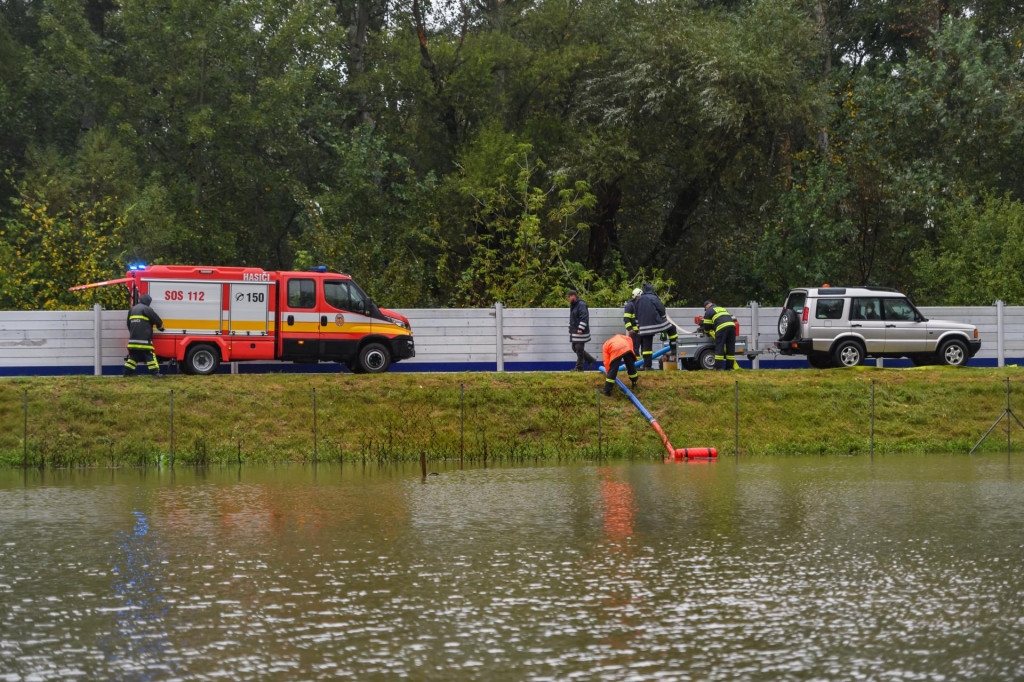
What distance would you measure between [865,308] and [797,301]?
5.12 feet

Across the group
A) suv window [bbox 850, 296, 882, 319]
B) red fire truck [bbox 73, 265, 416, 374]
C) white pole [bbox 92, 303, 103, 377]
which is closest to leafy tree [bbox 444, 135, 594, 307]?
red fire truck [bbox 73, 265, 416, 374]

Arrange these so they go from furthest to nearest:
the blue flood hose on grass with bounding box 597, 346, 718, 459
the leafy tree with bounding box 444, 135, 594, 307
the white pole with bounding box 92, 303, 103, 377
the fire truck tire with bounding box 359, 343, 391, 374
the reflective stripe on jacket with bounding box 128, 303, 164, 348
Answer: the leafy tree with bounding box 444, 135, 594, 307, the white pole with bounding box 92, 303, 103, 377, the fire truck tire with bounding box 359, 343, 391, 374, the reflective stripe on jacket with bounding box 128, 303, 164, 348, the blue flood hose on grass with bounding box 597, 346, 718, 459

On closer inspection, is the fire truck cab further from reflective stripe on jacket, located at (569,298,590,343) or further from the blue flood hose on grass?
the blue flood hose on grass

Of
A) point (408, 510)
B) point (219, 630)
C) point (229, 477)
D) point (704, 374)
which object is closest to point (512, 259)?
point (704, 374)

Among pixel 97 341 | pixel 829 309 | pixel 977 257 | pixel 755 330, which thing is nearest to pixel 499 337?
pixel 755 330

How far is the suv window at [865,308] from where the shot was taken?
2981cm

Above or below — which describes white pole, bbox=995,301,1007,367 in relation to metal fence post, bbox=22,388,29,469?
above

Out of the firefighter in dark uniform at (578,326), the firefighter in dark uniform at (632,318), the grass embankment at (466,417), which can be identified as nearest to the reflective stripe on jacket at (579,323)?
the firefighter in dark uniform at (578,326)

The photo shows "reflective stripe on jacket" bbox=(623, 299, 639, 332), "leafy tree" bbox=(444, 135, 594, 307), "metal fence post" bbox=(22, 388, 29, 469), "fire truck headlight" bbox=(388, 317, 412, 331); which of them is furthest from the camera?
"leafy tree" bbox=(444, 135, 594, 307)

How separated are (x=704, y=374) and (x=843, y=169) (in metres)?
15.0

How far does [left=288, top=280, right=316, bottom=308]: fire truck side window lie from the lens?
28328 millimetres

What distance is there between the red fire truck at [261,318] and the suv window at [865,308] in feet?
34.1

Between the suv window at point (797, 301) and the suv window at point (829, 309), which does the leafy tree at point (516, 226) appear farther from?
the suv window at point (829, 309)

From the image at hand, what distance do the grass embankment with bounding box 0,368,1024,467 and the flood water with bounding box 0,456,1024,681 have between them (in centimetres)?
521
